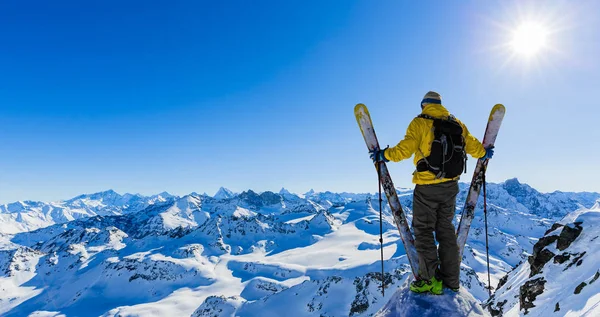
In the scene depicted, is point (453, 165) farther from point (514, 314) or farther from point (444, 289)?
point (514, 314)

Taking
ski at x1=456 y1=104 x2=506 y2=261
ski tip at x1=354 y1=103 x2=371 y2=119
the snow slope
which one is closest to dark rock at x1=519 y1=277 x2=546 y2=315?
the snow slope

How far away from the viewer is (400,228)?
6176mm

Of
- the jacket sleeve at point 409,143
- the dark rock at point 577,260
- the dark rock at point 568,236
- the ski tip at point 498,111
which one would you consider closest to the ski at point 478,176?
the ski tip at point 498,111

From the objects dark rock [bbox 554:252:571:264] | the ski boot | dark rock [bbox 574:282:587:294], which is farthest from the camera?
dark rock [bbox 554:252:571:264]

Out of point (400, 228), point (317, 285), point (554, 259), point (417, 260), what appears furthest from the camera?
point (317, 285)

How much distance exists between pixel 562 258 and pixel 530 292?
11.7ft

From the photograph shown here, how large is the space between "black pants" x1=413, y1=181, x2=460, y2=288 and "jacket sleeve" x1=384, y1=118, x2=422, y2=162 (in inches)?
25.6

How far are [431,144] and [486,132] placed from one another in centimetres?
212

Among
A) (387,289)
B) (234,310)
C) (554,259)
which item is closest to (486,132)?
(554,259)

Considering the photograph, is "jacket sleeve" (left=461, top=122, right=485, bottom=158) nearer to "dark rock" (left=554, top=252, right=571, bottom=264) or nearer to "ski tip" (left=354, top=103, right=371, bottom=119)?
"ski tip" (left=354, top=103, right=371, bottom=119)

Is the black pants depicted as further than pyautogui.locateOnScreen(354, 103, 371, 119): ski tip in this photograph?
No

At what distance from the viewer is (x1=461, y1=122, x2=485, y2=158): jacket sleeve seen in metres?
5.93

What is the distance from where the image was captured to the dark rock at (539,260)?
23.8 m

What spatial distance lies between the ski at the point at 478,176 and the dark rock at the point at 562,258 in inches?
748
